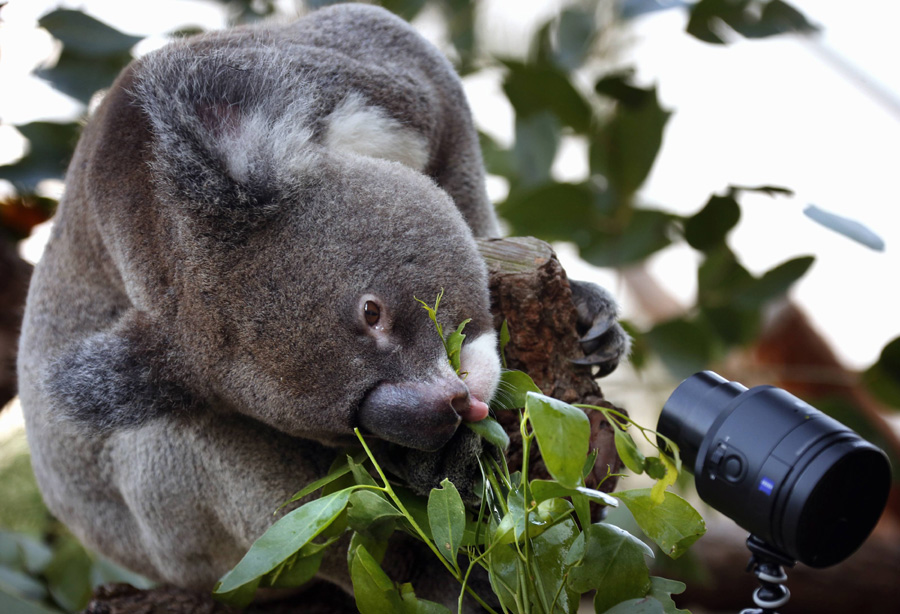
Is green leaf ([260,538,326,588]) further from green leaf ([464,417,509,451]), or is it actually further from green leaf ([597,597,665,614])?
green leaf ([597,597,665,614])

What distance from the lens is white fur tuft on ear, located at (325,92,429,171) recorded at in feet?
5.01

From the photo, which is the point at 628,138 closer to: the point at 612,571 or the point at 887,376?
the point at 887,376

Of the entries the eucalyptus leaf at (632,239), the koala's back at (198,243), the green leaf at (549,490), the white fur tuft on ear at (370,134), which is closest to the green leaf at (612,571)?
the green leaf at (549,490)

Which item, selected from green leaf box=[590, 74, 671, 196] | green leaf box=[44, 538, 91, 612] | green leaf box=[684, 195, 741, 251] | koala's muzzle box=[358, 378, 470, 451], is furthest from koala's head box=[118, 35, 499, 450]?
green leaf box=[44, 538, 91, 612]

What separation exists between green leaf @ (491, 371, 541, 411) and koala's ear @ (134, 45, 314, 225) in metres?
0.52

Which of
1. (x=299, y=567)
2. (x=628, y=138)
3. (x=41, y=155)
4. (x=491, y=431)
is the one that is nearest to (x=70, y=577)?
(x=41, y=155)

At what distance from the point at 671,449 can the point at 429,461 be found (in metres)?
0.44

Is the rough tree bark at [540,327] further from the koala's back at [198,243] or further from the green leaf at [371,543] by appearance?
the green leaf at [371,543]

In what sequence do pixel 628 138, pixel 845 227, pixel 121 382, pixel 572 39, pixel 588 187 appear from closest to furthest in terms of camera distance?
1. pixel 121 382
2. pixel 845 227
3. pixel 628 138
4. pixel 588 187
5. pixel 572 39

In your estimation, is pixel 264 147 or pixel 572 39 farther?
pixel 572 39

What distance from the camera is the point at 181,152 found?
1.25m

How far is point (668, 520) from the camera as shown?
110 cm

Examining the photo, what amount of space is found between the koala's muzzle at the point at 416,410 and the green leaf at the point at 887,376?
167cm

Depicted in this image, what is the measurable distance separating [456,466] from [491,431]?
0.13 m
